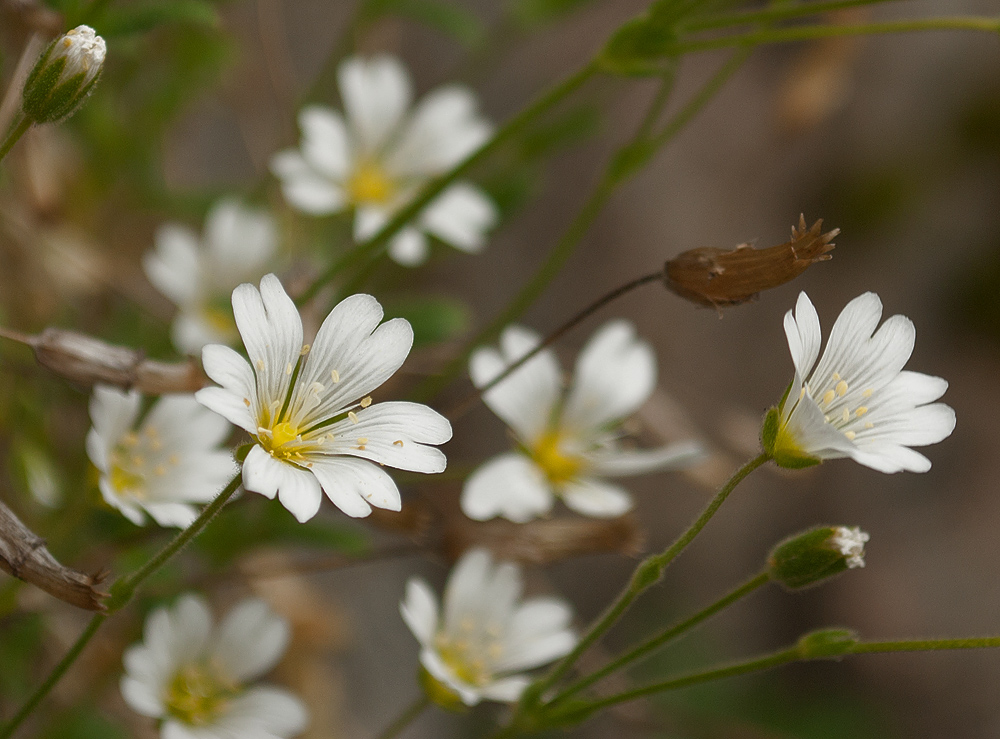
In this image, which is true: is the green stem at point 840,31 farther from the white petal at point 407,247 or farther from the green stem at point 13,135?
the green stem at point 13,135

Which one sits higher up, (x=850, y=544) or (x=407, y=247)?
(x=407, y=247)

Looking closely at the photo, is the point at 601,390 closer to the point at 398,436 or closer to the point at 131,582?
the point at 398,436

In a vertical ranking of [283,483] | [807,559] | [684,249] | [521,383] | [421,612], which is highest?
[684,249]

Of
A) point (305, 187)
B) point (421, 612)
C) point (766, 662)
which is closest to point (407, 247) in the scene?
point (305, 187)

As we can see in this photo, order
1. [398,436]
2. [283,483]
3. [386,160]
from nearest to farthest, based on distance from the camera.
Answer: [283,483] → [398,436] → [386,160]

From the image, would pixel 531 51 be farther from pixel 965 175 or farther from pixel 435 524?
pixel 435 524

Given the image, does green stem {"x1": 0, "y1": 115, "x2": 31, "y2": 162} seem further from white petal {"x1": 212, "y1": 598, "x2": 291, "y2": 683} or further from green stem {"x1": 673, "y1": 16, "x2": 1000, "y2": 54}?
green stem {"x1": 673, "y1": 16, "x2": 1000, "y2": 54}

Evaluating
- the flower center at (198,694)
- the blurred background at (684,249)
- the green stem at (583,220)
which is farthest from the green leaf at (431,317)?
the flower center at (198,694)
